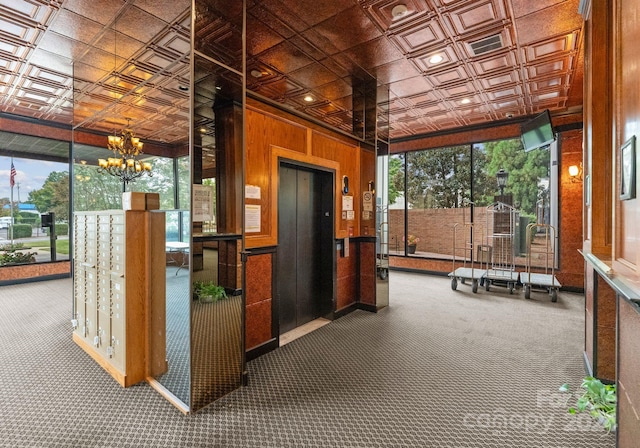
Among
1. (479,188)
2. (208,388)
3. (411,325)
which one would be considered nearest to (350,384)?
(208,388)

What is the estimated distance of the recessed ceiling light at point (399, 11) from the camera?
3.12 m

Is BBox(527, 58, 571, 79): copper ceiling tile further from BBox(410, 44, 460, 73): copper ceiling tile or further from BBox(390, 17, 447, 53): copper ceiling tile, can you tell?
BBox(390, 17, 447, 53): copper ceiling tile

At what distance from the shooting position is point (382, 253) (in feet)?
16.4

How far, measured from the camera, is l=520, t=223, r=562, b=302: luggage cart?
5.66 m

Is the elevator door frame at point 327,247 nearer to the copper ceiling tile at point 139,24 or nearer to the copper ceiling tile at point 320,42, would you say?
the copper ceiling tile at point 320,42

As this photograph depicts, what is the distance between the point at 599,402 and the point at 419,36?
12.7 ft

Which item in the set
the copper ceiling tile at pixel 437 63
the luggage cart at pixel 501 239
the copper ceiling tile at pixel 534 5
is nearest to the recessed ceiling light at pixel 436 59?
the copper ceiling tile at pixel 437 63

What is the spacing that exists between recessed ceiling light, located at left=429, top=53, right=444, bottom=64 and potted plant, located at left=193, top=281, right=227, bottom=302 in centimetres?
390

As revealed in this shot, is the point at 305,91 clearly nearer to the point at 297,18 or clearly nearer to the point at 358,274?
the point at 297,18

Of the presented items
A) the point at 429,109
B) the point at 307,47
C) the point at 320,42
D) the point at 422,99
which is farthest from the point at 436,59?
the point at 429,109

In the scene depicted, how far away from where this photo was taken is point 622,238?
183cm

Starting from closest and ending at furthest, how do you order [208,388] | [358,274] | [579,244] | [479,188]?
[208,388], [358,274], [579,244], [479,188]

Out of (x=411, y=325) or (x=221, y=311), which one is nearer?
(x=221, y=311)

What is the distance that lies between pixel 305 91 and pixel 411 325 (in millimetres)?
4055
